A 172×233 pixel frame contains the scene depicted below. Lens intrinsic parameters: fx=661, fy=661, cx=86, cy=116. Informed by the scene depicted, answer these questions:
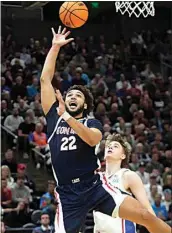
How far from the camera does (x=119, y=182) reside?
281 inches

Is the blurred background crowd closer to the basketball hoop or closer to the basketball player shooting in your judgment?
the basketball hoop

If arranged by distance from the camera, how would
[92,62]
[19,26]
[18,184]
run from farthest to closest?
[19,26], [92,62], [18,184]

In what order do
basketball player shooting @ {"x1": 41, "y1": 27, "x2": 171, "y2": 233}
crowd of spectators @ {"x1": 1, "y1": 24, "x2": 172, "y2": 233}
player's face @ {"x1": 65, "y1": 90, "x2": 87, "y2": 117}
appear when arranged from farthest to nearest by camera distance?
crowd of spectators @ {"x1": 1, "y1": 24, "x2": 172, "y2": 233} < player's face @ {"x1": 65, "y1": 90, "x2": 87, "y2": 117} < basketball player shooting @ {"x1": 41, "y1": 27, "x2": 171, "y2": 233}

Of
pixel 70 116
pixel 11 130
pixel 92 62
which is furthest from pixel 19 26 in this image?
pixel 70 116

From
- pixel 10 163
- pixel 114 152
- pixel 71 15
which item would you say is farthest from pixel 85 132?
pixel 10 163

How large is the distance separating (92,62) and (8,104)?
16.0 ft

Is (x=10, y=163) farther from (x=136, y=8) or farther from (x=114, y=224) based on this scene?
(x=114, y=224)

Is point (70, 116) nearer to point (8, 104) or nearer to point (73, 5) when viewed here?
point (73, 5)

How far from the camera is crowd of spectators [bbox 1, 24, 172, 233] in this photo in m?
13.0

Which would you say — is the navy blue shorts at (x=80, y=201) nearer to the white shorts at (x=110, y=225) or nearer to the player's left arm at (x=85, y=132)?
the player's left arm at (x=85, y=132)

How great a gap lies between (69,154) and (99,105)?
10582 millimetres

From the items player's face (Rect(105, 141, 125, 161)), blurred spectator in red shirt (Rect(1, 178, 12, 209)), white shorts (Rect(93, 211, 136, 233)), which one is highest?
player's face (Rect(105, 141, 125, 161))

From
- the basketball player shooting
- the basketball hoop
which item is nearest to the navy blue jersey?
the basketball player shooting

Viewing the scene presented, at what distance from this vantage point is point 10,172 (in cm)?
1366
